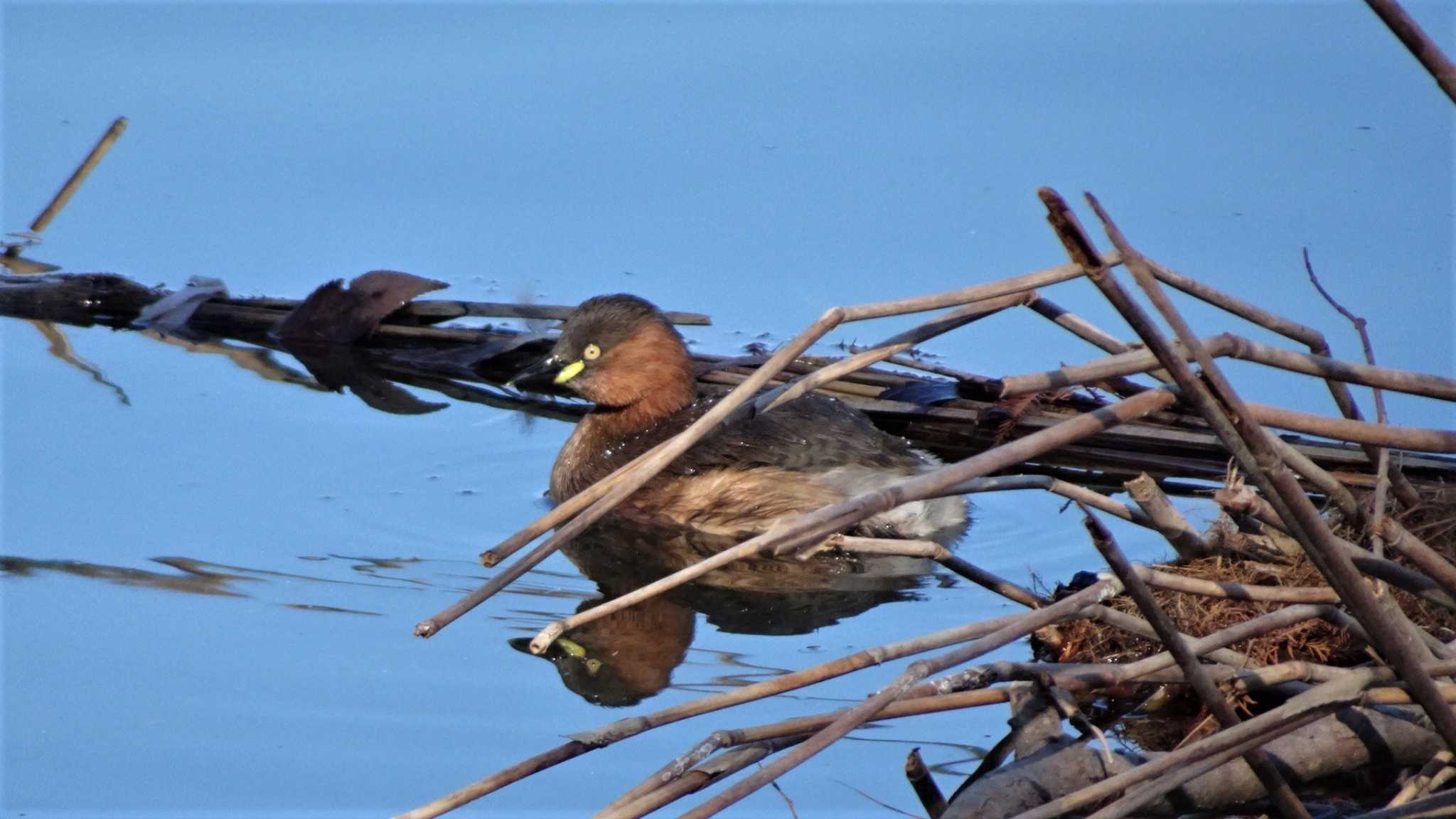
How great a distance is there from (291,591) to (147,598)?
1.21ft

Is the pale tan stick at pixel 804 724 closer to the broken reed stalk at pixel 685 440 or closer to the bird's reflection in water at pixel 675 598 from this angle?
the broken reed stalk at pixel 685 440

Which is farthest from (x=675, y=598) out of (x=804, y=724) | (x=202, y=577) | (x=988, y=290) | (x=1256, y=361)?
(x=1256, y=361)

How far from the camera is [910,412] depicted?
5773mm

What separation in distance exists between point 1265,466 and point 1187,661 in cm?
41

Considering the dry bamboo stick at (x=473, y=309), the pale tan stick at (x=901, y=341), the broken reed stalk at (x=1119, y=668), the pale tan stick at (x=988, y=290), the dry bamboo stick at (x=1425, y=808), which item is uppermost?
the dry bamboo stick at (x=473, y=309)

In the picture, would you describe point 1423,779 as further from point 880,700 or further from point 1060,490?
point 880,700

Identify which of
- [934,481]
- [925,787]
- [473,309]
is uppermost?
[473,309]

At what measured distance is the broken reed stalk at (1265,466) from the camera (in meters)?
2.04

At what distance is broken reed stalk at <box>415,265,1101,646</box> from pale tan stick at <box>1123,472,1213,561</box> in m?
0.33

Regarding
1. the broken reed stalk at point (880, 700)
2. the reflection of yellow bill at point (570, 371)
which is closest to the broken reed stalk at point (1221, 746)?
the broken reed stalk at point (880, 700)

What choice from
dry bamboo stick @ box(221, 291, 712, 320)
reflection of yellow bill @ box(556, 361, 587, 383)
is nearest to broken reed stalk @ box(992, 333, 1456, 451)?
reflection of yellow bill @ box(556, 361, 587, 383)

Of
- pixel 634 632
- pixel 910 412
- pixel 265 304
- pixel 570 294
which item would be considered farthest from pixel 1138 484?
pixel 265 304

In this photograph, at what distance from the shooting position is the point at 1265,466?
86.4 inches

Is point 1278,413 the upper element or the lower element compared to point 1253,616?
upper
